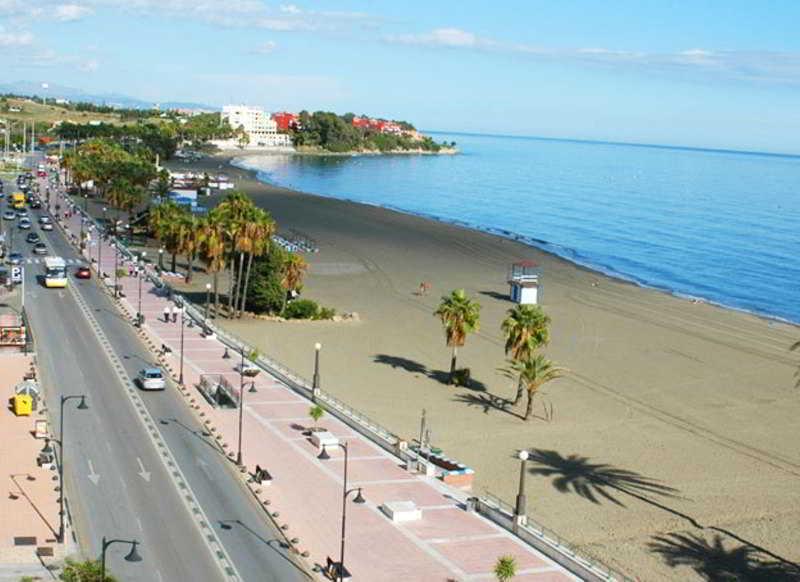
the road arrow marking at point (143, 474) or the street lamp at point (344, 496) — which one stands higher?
the street lamp at point (344, 496)

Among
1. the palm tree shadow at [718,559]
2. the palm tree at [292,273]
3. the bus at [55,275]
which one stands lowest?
the palm tree shadow at [718,559]

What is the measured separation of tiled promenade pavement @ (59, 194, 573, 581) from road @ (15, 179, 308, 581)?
1356 millimetres

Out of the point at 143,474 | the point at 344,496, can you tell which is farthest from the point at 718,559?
the point at 143,474

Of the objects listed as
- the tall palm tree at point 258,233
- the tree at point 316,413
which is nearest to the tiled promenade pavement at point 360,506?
the tree at point 316,413

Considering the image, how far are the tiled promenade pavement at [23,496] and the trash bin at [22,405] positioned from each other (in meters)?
0.23

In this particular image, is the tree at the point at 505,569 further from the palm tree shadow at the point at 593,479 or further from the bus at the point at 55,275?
the bus at the point at 55,275

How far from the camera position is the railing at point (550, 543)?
30.8 m

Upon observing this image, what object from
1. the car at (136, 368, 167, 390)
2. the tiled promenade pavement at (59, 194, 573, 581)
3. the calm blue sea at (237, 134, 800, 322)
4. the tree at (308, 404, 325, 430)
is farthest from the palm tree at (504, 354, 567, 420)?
the calm blue sea at (237, 134, 800, 322)

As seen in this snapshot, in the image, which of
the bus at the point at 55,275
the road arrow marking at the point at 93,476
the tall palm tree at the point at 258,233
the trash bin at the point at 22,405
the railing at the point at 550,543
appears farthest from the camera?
the bus at the point at 55,275

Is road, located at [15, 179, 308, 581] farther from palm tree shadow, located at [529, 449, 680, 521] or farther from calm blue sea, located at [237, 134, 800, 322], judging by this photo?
calm blue sea, located at [237, 134, 800, 322]

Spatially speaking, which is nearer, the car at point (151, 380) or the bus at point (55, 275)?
the car at point (151, 380)

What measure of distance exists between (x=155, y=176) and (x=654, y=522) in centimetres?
11014

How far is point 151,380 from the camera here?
1943 inches

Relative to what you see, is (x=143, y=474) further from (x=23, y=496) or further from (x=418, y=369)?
(x=418, y=369)
